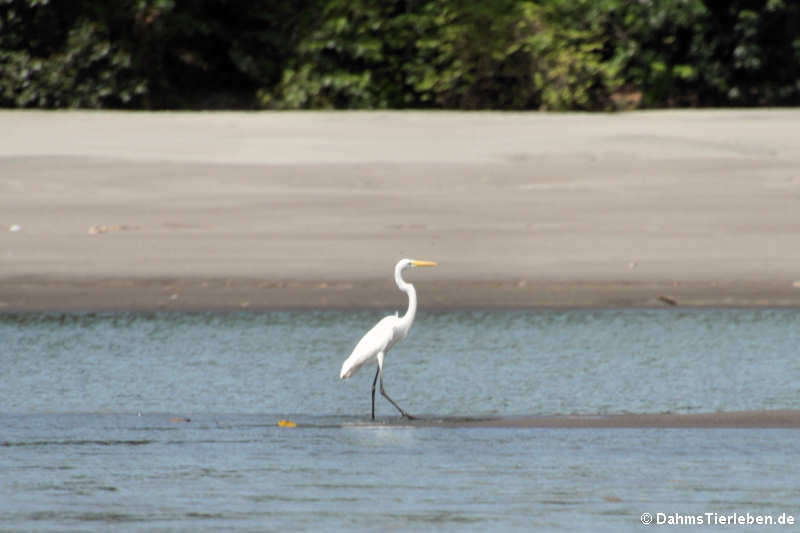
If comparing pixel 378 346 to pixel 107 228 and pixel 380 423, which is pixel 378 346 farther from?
pixel 107 228

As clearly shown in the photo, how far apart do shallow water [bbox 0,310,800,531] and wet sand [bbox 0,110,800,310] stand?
0.73 meters

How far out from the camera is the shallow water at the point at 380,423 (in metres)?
6.52

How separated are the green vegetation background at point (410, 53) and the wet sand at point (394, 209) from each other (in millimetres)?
1407

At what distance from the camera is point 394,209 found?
15.2 m

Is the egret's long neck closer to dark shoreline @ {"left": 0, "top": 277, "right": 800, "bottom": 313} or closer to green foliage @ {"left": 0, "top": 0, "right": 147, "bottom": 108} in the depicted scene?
dark shoreline @ {"left": 0, "top": 277, "right": 800, "bottom": 313}

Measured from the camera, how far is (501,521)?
6270 mm

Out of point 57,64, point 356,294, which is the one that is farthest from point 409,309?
point 57,64

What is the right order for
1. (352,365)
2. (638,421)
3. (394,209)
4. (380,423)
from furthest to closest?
1. (394,209)
2. (352,365)
3. (380,423)
4. (638,421)

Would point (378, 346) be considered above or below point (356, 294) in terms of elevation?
above

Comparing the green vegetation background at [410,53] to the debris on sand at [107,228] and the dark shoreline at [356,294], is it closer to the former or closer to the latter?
the debris on sand at [107,228]

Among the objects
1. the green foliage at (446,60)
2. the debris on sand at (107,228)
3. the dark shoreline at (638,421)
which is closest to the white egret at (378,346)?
the dark shoreline at (638,421)

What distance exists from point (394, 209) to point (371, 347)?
20.3 ft

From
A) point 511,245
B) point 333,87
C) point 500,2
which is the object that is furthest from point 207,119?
point 511,245

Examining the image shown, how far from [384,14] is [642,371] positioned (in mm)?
11325
